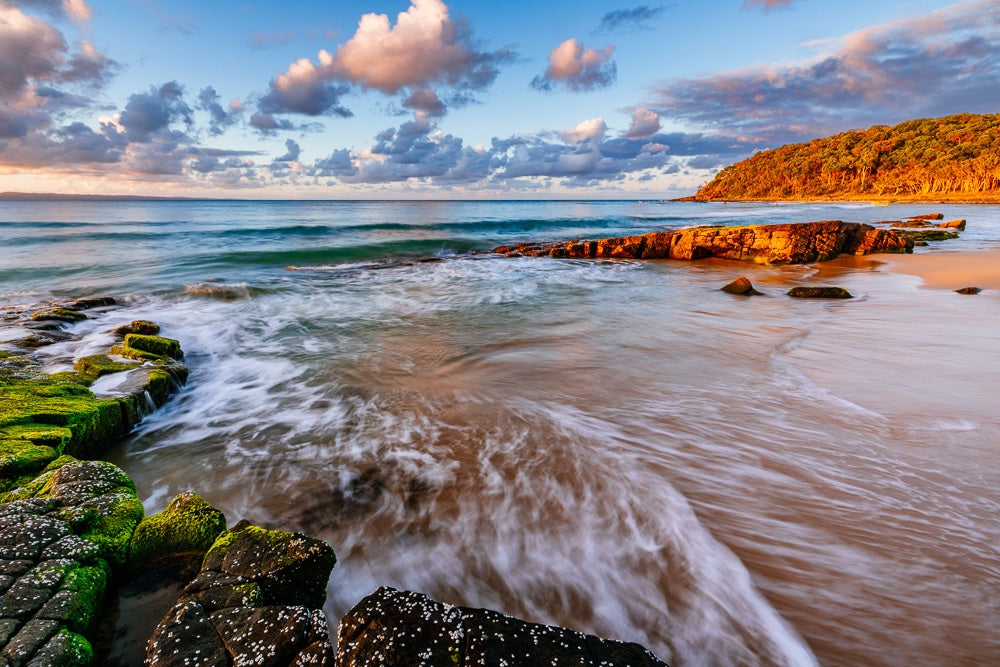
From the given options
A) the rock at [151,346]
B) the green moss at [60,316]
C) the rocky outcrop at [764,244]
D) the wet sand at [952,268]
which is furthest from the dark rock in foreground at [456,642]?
the rocky outcrop at [764,244]

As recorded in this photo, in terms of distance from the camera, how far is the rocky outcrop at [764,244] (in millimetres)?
16094

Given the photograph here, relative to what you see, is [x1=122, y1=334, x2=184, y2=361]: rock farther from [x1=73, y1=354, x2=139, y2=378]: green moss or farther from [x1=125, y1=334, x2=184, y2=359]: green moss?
[x1=73, y1=354, x2=139, y2=378]: green moss

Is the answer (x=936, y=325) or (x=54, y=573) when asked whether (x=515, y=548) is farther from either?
(x=936, y=325)

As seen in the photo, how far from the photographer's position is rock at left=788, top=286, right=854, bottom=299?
32.7 ft

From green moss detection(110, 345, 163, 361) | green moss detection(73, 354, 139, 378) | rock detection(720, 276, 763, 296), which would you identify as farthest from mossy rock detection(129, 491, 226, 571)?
rock detection(720, 276, 763, 296)

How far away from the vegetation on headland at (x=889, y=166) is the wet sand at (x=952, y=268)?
7498 cm

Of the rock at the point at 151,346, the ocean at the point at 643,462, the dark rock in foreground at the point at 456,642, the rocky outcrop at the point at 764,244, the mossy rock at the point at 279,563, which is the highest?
the rocky outcrop at the point at 764,244

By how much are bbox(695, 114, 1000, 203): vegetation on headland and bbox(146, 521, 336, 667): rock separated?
96.4 meters

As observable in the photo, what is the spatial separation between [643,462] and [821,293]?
8.84 metres

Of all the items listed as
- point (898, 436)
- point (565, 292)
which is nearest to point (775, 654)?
point (898, 436)

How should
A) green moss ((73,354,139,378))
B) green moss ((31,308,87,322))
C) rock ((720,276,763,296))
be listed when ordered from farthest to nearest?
rock ((720,276,763,296))
green moss ((31,308,87,322))
green moss ((73,354,139,378))

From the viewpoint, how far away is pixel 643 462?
397cm

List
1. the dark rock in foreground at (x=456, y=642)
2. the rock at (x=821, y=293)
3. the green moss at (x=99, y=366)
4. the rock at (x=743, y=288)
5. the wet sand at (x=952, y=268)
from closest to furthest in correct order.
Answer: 1. the dark rock in foreground at (x=456, y=642)
2. the green moss at (x=99, y=366)
3. the rock at (x=821, y=293)
4. the rock at (x=743, y=288)
5. the wet sand at (x=952, y=268)

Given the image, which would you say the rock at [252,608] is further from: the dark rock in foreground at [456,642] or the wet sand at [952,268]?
the wet sand at [952,268]
